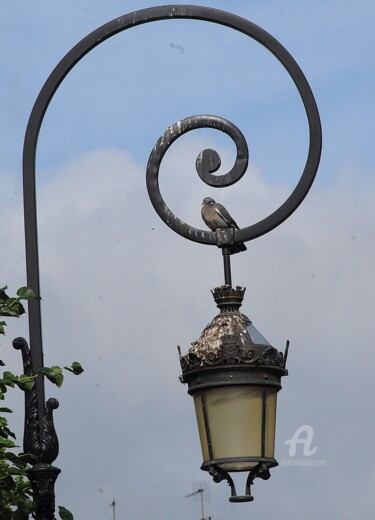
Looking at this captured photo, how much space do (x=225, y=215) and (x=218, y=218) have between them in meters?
0.05

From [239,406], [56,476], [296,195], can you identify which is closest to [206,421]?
[239,406]

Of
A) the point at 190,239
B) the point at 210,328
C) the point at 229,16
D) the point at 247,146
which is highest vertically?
the point at 229,16

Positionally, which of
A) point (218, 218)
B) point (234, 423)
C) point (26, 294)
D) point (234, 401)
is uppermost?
point (218, 218)

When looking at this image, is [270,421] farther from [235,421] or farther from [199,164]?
[199,164]

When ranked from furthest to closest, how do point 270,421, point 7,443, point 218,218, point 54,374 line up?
point 218,218 < point 54,374 < point 270,421 < point 7,443

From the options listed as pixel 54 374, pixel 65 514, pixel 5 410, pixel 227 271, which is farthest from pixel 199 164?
pixel 65 514

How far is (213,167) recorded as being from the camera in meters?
9.61

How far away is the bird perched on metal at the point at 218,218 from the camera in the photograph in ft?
30.6

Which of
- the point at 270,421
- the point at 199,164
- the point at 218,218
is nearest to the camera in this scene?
the point at 270,421

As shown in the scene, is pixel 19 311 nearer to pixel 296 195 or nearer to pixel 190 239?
pixel 190 239

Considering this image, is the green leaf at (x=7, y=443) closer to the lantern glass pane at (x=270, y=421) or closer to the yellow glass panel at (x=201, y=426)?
the yellow glass panel at (x=201, y=426)

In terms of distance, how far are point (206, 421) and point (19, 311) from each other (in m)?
1.25

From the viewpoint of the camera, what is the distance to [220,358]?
8.71 m

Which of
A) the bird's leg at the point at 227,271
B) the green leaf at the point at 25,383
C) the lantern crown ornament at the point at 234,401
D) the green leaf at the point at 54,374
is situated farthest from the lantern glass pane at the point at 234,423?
the green leaf at the point at 25,383
